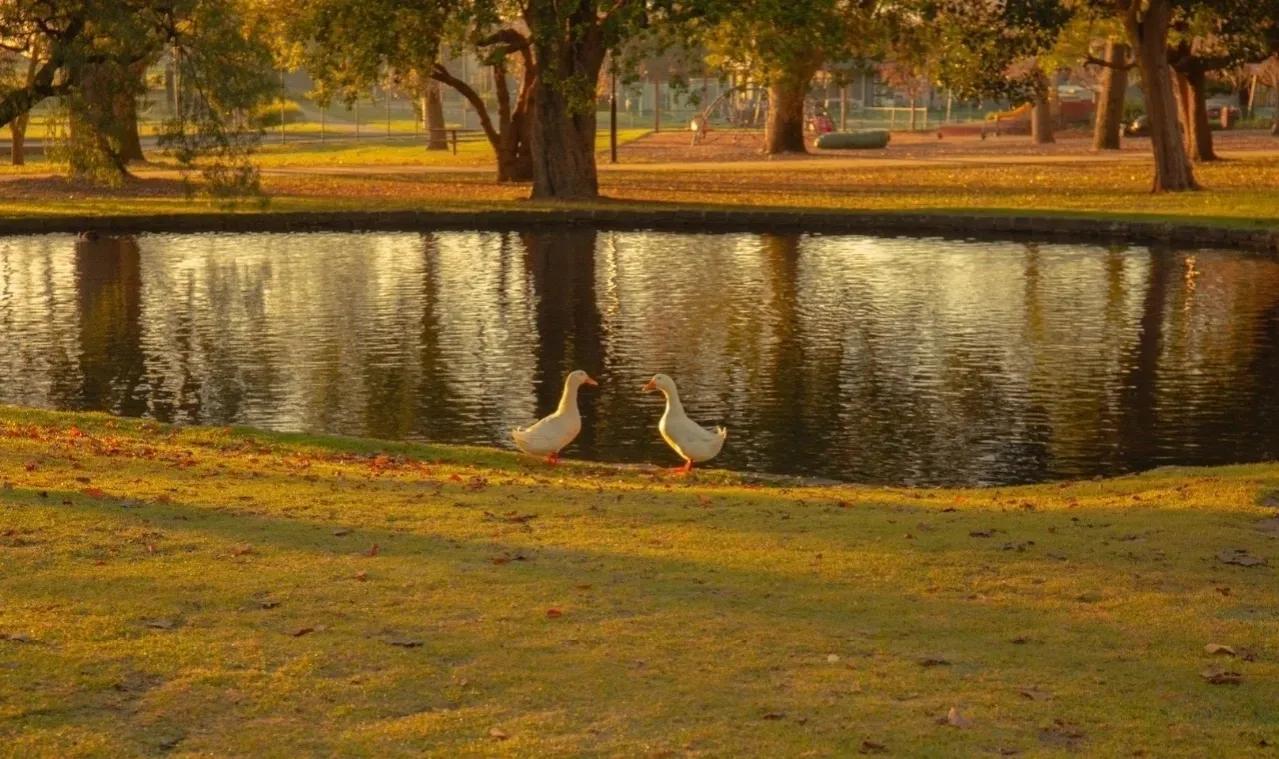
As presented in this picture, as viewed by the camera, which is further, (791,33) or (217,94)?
(791,33)

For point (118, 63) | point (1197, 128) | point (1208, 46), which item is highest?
point (1208, 46)

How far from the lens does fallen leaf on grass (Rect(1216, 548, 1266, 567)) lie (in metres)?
10.6

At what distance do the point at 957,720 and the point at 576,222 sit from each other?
120 feet

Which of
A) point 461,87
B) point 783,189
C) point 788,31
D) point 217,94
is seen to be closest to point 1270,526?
point 217,94

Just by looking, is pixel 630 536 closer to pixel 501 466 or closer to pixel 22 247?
pixel 501 466

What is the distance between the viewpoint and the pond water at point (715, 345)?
65.3 feet

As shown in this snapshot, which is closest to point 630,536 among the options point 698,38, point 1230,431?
point 1230,431

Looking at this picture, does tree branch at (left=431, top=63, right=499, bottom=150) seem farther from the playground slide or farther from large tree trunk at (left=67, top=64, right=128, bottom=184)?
the playground slide

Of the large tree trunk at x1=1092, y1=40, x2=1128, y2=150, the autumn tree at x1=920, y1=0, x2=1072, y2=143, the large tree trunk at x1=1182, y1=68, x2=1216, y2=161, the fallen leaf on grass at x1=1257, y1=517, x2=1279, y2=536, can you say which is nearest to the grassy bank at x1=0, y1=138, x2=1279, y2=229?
the large tree trunk at x1=1182, y1=68, x2=1216, y2=161

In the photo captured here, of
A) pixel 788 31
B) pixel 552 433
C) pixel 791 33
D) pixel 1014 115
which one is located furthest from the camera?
pixel 1014 115

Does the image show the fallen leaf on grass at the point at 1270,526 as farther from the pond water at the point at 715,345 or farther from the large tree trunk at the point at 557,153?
the large tree trunk at the point at 557,153

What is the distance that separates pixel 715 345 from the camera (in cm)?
2569

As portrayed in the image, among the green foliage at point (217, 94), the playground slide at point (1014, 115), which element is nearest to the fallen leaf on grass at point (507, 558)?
the green foliage at point (217, 94)

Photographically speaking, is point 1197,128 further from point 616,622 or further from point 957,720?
point 957,720
